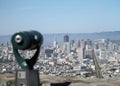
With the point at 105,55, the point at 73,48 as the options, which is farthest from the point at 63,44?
the point at 105,55

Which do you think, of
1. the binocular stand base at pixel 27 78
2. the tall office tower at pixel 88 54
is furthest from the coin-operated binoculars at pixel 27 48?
the tall office tower at pixel 88 54

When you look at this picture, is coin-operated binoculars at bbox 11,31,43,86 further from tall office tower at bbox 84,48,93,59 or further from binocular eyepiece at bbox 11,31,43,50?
tall office tower at bbox 84,48,93,59

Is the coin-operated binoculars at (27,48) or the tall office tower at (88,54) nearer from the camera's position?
the coin-operated binoculars at (27,48)

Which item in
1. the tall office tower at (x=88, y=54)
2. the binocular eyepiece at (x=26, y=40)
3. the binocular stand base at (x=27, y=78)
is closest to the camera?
the binocular eyepiece at (x=26, y=40)

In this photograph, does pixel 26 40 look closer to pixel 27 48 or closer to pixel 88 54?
pixel 27 48

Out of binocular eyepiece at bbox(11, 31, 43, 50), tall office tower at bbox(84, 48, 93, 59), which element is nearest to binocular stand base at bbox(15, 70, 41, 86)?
binocular eyepiece at bbox(11, 31, 43, 50)

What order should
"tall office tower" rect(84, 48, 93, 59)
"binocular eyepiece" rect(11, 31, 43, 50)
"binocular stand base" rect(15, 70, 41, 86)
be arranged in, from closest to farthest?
"binocular eyepiece" rect(11, 31, 43, 50) → "binocular stand base" rect(15, 70, 41, 86) → "tall office tower" rect(84, 48, 93, 59)

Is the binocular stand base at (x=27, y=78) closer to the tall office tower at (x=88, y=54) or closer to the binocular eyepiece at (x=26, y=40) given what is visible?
the binocular eyepiece at (x=26, y=40)

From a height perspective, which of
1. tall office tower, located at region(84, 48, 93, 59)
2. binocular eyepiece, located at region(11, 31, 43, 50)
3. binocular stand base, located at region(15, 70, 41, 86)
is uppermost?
binocular eyepiece, located at region(11, 31, 43, 50)
